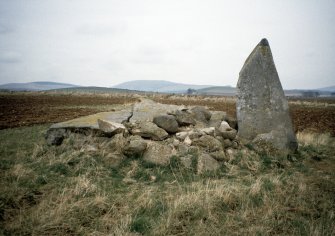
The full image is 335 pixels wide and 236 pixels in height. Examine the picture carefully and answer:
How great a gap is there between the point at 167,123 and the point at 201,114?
6.20 ft

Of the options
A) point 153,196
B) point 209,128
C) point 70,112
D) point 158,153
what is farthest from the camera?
point 70,112

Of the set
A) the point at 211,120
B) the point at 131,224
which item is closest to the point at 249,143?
the point at 211,120

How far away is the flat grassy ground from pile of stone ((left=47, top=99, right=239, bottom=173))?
0.28 m

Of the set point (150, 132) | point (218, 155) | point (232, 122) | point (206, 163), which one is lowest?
point (206, 163)

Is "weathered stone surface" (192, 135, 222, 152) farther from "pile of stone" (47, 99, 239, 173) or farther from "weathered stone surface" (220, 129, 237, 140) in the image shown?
"weathered stone surface" (220, 129, 237, 140)

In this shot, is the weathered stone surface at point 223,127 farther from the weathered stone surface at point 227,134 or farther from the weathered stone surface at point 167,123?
the weathered stone surface at point 167,123

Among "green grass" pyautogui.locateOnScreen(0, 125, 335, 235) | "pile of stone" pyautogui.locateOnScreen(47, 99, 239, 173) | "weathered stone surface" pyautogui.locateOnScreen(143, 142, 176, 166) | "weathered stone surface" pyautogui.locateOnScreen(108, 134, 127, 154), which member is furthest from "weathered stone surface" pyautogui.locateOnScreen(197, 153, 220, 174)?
"weathered stone surface" pyautogui.locateOnScreen(108, 134, 127, 154)

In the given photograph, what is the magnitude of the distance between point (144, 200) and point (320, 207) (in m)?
3.03

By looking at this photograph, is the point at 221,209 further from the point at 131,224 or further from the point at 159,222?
the point at 131,224

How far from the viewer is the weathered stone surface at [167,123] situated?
7.74 m

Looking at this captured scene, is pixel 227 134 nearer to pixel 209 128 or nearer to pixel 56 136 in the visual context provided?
pixel 209 128

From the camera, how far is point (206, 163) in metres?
6.35

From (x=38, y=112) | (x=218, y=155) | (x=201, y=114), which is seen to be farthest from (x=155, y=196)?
(x=38, y=112)

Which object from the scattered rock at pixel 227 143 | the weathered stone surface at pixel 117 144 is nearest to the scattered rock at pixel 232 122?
the scattered rock at pixel 227 143
